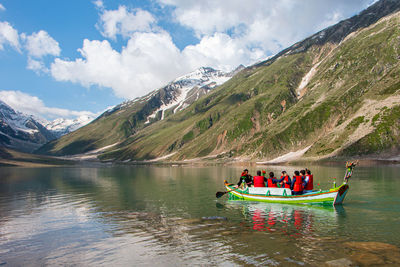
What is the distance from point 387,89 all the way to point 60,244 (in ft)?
621

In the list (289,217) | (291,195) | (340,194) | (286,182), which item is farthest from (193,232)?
A: (340,194)

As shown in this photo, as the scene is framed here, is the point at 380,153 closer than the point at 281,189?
No

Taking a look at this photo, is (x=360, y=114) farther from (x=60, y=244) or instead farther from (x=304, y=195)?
(x=60, y=244)

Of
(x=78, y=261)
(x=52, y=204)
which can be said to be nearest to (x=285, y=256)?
(x=78, y=261)

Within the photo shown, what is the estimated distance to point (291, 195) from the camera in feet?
136

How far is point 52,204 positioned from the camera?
163ft

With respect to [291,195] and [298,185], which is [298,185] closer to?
[298,185]

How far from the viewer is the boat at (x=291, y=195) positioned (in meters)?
38.5

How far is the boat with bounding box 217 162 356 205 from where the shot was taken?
38500mm

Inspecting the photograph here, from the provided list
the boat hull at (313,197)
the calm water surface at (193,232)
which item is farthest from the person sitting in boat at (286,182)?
the calm water surface at (193,232)

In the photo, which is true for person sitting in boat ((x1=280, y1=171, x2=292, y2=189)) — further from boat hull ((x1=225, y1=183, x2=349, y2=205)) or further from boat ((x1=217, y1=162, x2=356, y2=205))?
boat hull ((x1=225, y1=183, x2=349, y2=205))

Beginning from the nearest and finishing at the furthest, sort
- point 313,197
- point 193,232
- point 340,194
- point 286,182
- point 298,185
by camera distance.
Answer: point 193,232 < point 340,194 < point 313,197 < point 298,185 < point 286,182

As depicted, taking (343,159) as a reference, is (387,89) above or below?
above

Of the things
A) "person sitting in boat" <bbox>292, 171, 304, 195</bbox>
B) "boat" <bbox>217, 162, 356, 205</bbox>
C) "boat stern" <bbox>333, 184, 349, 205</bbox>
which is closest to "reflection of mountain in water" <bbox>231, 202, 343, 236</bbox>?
"boat" <bbox>217, 162, 356, 205</bbox>
